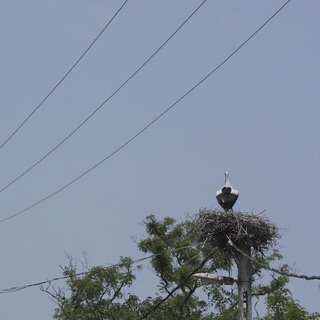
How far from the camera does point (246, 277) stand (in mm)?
16125

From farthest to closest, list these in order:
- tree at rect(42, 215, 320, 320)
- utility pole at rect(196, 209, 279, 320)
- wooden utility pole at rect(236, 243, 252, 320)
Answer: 1. tree at rect(42, 215, 320, 320)
2. utility pole at rect(196, 209, 279, 320)
3. wooden utility pole at rect(236, 243, 252, 320)

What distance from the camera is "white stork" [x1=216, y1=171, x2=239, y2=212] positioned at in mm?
17125

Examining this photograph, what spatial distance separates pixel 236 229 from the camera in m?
17.0

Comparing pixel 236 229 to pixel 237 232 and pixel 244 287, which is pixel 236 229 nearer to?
pixel 237 232

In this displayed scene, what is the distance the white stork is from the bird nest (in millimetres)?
154

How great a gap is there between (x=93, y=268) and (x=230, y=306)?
13.9 feet

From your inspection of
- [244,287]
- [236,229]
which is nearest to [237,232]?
[236,229]

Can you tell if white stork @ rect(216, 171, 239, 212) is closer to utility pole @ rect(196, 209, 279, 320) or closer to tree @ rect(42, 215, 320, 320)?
utility pole @ rect(196, 209, 279, 320)

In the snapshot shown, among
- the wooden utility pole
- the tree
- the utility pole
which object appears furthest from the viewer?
the tree

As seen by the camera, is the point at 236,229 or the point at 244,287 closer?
the point at 244,287

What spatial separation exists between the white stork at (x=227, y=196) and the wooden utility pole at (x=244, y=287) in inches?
37.1

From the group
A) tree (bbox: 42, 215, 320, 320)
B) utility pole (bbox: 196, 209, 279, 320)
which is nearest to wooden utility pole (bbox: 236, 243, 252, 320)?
utility pole (bbox: 196, 209, 279, 320)

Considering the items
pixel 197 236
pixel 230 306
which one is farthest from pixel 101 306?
pixel 197 236

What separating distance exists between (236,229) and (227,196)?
51 cm
